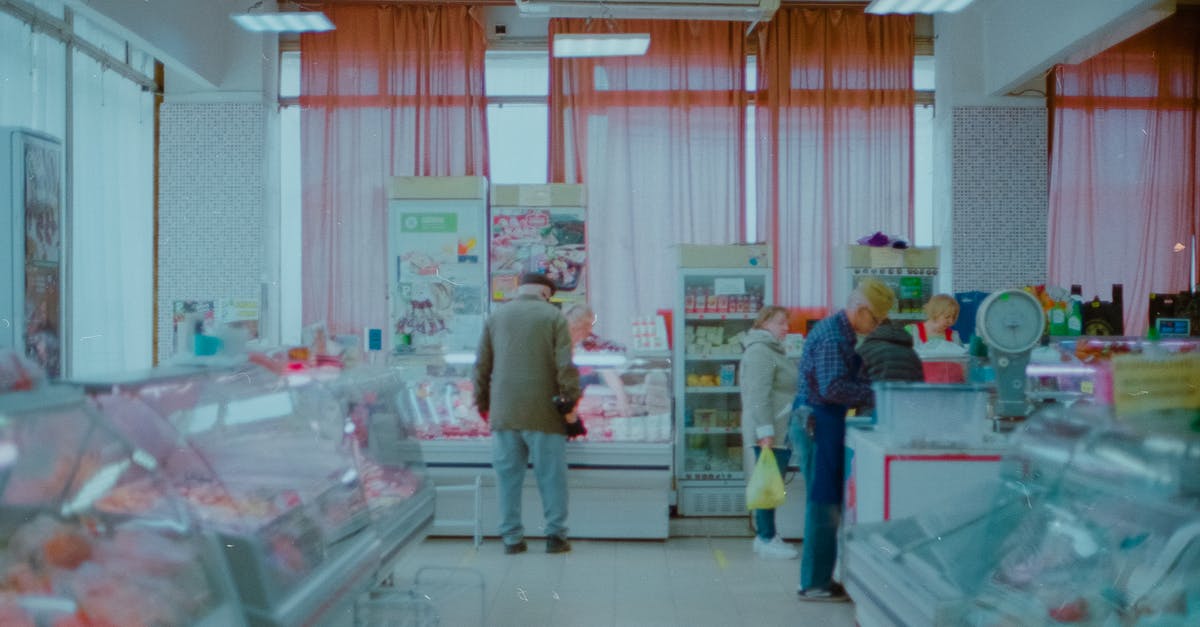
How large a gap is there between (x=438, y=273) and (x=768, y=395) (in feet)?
10.4

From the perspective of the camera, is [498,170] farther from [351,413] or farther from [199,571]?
[199,571]

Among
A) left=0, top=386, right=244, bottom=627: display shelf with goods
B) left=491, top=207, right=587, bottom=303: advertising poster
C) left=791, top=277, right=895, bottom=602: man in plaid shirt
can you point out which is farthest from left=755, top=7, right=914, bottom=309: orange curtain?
left=0, top=386, right=244, bottom=627: display shelf with goods

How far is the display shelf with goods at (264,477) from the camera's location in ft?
9.03

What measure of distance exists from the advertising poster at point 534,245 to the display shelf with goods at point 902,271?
220 centimetres

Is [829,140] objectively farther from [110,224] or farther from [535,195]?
[110,224]

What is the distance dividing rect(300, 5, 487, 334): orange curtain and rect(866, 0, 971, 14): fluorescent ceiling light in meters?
3.71

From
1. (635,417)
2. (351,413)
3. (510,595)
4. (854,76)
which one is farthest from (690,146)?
(351,413)

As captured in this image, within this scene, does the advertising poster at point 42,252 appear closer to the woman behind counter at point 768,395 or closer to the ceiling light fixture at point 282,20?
the ceiling light fixture at point 282,20

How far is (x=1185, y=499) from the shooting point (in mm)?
2314

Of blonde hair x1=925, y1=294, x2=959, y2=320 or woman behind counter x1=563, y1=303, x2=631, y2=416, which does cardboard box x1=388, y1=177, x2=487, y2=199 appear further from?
blonde hair x1=925, y1=294, x2=959, y2=320

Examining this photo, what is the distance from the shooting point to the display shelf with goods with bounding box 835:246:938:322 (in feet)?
27.0

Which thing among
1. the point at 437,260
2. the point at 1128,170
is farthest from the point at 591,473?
the point at 1128,170

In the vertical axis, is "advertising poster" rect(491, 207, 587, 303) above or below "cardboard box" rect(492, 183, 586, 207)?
below

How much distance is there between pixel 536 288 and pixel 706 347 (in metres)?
1.88
